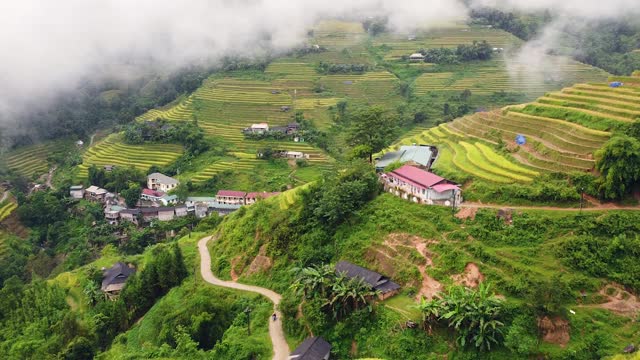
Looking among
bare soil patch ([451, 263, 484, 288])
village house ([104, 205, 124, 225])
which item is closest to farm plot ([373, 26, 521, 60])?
village house ([104, 205, 124, 225])

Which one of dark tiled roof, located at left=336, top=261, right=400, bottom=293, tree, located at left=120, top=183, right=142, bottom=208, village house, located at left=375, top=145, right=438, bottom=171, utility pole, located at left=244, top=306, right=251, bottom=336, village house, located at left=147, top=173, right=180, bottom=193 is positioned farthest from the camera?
village house, located at left=147, top=173, right=180, bottom=193

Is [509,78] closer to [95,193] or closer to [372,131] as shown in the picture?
[372,131]

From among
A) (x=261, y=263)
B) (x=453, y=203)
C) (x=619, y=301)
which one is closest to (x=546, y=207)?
(x=453, y=203)

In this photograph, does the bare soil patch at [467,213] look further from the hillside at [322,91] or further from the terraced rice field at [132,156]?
the terraced rice field at [132,156]

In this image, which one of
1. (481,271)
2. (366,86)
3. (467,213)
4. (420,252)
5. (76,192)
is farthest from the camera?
(366,86)

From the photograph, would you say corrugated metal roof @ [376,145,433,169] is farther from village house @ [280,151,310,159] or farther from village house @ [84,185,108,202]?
village house @ [84,185,108,202]

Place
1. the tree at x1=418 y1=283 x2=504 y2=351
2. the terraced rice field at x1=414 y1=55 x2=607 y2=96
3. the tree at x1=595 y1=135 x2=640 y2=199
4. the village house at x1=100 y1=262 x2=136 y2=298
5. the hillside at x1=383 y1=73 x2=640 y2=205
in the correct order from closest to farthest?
1. the tree at x1=418 y1=283 x2=504 y2=351
2. the tree at x1=595 y1=135 x2=640 y2=199
3. the hillside at x1=383 y1=73 x2=640 y2=205
4. the village house at x1=100 y1=262 x2=136 y2=298
5. the terraced rice field at x1=414 y1=55 x2=607 y2=96

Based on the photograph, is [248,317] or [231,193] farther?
[231,193]
